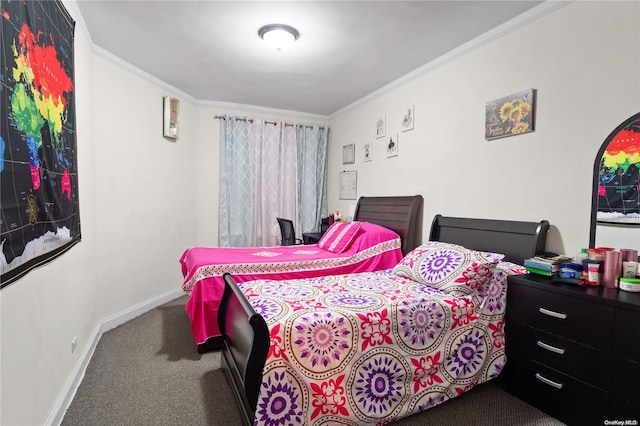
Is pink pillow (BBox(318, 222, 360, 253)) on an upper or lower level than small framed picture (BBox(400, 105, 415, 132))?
lower

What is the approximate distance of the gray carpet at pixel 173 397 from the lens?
183 centimetres

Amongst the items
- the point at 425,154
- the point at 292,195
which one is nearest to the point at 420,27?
the point at 425,154

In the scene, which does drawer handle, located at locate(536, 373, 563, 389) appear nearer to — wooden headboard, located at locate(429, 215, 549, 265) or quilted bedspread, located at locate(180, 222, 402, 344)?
wooden headboard, located at locate(429, 215, 549, 265)

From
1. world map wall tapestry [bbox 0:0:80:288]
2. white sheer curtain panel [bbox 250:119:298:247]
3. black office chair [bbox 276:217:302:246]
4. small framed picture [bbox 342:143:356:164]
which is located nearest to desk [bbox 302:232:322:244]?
black office chair [bbox 276:217:302:246]

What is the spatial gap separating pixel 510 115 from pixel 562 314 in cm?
Result: 150

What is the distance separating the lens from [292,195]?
497 centimetres

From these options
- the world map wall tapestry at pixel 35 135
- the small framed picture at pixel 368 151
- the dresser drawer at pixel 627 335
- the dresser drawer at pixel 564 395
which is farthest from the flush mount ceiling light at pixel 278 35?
the dresser drawer at pixel 564 395

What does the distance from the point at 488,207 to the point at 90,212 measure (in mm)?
3411

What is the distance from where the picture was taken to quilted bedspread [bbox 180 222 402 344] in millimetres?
2568

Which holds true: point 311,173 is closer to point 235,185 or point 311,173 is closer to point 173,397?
point 235,185

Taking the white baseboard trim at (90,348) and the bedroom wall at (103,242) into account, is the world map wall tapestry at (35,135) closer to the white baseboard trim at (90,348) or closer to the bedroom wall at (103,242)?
the bedroom wall at (103,242)

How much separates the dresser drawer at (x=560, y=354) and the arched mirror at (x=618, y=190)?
69cm

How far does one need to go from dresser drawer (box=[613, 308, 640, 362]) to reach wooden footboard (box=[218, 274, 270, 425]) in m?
1.70

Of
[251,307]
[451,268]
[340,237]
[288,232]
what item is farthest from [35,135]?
[288,232]
